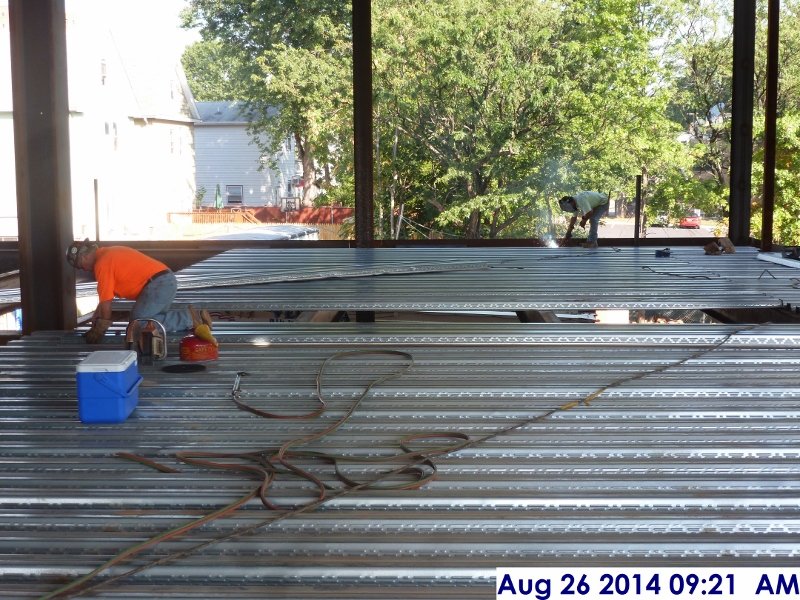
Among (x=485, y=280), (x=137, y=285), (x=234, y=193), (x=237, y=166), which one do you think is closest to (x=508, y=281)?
(x=485, y=280)

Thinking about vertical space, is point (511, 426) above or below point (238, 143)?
below

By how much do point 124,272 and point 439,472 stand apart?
3.52 m

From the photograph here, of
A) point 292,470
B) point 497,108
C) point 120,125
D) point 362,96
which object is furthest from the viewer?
point 120,125

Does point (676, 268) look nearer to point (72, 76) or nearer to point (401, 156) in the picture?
point (401, 156)

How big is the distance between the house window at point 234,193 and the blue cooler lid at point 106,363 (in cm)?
2399

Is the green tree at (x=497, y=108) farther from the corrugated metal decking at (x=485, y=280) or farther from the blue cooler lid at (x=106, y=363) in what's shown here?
the blue cooler lid at (x=106, y=363)

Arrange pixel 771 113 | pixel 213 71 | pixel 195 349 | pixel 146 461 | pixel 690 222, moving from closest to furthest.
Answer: pixel 146 461, pixel 195 349, pixel 771 113, pixel 690 222, pixel 213 71

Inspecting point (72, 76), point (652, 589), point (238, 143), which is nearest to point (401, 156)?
point (238, 143)

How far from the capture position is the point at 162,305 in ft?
21.1

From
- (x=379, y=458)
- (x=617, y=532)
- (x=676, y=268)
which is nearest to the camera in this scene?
(x=617, y=532)

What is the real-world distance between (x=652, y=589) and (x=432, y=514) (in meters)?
0.78

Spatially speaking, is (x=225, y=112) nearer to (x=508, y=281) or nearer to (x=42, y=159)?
(x=508, y=281)

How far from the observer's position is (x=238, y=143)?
28.7 meters

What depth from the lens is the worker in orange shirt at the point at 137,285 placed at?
20.7 feet
